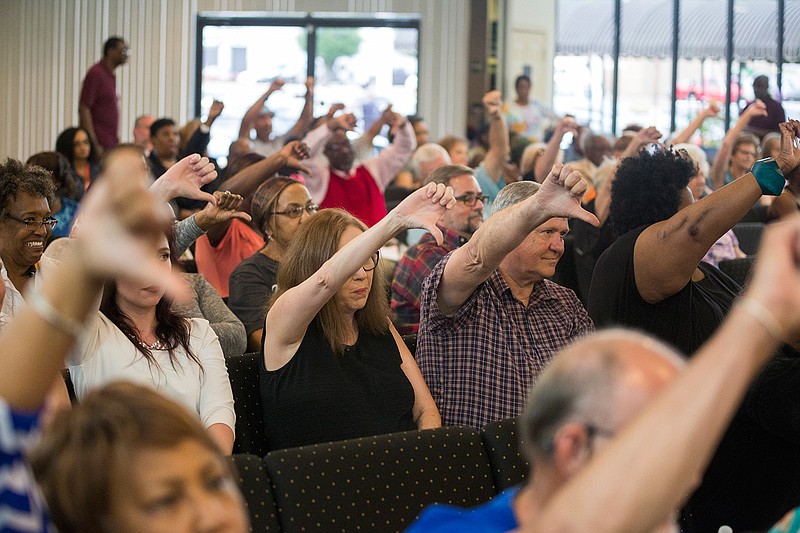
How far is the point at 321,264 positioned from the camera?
2.80 m

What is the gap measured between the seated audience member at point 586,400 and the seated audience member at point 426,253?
224 cm

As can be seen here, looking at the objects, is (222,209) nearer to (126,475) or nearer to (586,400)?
(126,475)

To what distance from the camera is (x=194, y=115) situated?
39.3 ft

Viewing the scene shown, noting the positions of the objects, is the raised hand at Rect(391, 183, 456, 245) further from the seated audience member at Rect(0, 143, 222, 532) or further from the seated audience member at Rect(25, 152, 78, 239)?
the seated audience member at Rect(25, 152, 78, 239)

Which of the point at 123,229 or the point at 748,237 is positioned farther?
the point at 748,237

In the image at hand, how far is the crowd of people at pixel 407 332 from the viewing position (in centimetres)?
102

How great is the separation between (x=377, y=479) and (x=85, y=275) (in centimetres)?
119

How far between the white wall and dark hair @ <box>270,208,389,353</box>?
930cm

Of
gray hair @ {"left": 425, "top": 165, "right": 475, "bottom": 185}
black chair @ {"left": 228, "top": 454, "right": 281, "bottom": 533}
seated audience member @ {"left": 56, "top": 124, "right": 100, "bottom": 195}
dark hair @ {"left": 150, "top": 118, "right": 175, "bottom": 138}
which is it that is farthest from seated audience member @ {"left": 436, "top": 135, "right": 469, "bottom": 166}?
black chair @ {"left": 228, "top": 454, "right": 281, "bottom": 533}

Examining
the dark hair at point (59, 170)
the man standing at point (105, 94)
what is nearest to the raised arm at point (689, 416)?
the dark hair at point (59, 170)

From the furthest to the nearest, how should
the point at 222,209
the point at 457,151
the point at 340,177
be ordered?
the point at 457,151, the point at 340,177, the point at 222,209

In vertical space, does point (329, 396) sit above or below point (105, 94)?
below

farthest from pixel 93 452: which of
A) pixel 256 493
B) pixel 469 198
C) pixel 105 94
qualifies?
pixel 105 94

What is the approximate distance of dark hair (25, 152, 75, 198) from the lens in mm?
4914
